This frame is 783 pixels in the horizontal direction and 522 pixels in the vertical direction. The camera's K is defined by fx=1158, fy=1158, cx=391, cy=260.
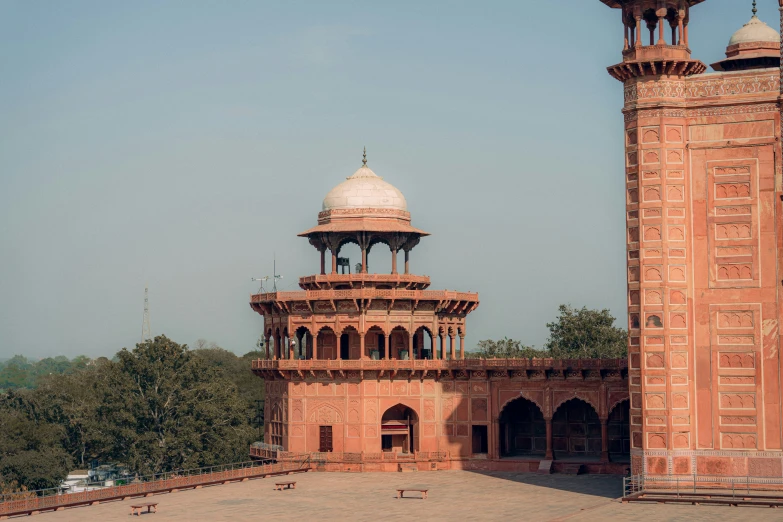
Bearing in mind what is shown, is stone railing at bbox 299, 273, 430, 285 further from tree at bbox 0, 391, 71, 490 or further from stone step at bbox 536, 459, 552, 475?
tree at bbox 0, 391, 71, 490

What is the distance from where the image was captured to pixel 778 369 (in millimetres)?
39656

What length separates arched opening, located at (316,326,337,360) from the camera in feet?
182

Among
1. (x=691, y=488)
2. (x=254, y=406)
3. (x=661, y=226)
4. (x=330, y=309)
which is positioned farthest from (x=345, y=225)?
(x=254, y=406)

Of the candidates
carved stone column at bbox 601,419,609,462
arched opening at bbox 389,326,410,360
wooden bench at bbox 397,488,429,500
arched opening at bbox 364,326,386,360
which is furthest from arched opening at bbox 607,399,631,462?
wooden bench at bbox 397,488,429,500

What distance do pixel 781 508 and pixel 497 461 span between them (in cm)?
1682

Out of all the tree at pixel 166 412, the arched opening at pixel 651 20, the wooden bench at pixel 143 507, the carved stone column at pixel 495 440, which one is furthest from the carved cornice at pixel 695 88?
the tree at pixel 166 412

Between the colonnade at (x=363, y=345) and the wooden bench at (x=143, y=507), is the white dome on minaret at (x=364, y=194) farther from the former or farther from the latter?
the wooden bench at (x=143, y=507)

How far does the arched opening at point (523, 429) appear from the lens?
5459cm

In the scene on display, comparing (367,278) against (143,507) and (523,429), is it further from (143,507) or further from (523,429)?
(143,507)

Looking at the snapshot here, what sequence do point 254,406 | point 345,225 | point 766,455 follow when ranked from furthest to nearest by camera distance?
point 254,406
point 345,225
point 766,455

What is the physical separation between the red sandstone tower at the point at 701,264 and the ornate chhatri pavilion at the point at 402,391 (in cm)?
955

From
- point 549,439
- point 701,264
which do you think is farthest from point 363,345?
point 701,264

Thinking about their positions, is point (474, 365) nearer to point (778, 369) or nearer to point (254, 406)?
point (778, 369)

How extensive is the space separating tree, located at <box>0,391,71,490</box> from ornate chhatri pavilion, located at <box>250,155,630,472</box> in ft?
74.9
